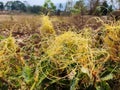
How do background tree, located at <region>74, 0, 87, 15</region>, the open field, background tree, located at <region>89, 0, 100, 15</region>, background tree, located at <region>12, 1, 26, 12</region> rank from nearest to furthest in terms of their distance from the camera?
the open field
background tree, located at <region>74, 0, 87, 15</region>
background tree, located at <region>89, 0, 100, 15</region>
background tree, located at <region>12, 1, 26, 12</region>

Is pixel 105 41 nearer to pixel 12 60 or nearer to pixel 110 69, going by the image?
pixel 110 69

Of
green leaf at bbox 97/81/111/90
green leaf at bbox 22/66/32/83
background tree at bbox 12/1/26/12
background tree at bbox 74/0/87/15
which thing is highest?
green leaf at bbox 22/66/32/83

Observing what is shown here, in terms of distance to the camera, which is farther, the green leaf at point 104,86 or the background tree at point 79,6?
the background tree at point 79,6

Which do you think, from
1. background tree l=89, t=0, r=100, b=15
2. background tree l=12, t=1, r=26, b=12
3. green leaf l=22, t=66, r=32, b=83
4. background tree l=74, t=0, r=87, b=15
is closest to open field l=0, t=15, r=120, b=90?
green leaf l=22, t=66, r=32, b=83

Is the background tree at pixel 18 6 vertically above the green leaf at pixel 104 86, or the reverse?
the green leaf at pixel 104 86

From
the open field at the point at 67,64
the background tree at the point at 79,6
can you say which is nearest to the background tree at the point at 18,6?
the background tree at the point at 79,6

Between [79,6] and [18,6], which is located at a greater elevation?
[79,6]

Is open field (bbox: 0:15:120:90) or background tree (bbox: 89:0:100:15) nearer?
open field (bbox: 0:15:120:90)

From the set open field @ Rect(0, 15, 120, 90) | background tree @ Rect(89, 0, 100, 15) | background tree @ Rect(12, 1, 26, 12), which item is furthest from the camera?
background tree @ Rect(12, 1, 26, 12)

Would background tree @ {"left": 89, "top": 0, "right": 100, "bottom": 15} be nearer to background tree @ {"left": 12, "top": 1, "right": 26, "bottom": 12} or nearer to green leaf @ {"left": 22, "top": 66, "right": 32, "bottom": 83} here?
background tree @ {"left": 12, "top": 1, "right": 26, "bottom": 12}

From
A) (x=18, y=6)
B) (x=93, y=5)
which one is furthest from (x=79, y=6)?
(x=18, y=6)

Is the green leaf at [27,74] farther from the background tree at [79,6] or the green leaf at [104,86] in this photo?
the background tree at [79,6]

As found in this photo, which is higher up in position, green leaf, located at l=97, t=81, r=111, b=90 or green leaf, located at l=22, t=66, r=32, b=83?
green leaf, located at l=22, t=66, r=32, b=83

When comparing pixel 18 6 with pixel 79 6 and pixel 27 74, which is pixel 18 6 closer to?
pixel 79 6
